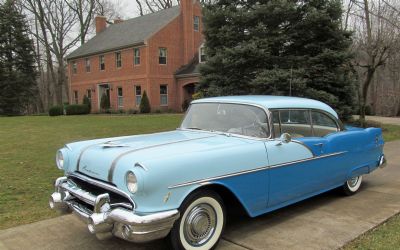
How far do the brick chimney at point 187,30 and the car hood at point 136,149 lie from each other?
27546 mm

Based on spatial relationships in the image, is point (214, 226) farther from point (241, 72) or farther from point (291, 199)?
point (241, 72)

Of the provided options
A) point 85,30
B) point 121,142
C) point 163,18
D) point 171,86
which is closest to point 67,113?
point 171,86

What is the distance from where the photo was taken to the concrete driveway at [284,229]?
4348mm

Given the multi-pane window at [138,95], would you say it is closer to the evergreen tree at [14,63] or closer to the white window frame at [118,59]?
the white window frame at [118,59]

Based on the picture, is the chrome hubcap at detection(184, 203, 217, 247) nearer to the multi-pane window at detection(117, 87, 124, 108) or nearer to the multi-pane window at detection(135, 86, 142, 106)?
the multi-pane window at detection(135, 86, 142, 106)

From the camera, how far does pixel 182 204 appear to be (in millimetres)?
3834

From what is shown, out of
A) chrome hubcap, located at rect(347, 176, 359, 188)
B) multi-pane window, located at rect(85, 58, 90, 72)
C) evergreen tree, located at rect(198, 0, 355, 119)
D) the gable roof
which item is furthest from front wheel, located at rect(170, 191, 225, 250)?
multi-pane window, located at rect(85, 58, 90, 72)

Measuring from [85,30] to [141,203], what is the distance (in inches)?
1860

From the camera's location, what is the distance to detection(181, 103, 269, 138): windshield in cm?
494

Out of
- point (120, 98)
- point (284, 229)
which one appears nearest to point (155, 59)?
point (120, 98)

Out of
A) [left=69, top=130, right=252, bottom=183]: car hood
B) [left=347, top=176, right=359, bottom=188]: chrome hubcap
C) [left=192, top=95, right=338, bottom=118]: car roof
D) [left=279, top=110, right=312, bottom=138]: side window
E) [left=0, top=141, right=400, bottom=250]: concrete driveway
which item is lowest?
[left=0, top=141, right=400, bottom=250]: concrete driveway

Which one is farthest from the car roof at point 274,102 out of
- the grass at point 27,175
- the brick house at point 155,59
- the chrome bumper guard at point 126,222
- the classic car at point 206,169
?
the brick house at point 155,59

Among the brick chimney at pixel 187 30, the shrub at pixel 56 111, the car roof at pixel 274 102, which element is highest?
the brick chimney at pixel 187 30

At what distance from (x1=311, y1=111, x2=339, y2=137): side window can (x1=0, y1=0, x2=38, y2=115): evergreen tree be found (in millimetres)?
33591
